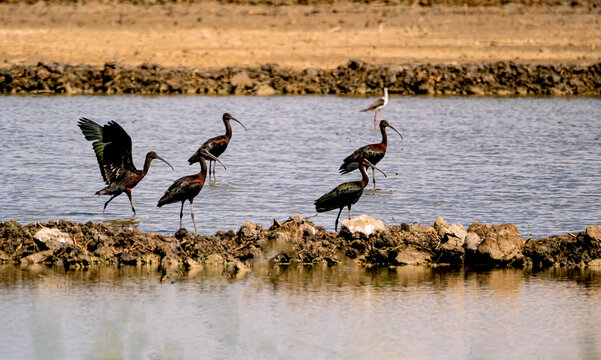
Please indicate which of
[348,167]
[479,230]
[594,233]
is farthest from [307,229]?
[348,167]

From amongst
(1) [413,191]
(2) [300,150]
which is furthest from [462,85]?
(1) [413,191]

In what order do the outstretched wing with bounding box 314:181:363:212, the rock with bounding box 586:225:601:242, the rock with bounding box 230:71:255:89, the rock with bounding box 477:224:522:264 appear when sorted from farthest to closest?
the rock with bounding box 230:71:255:89
the outstretched wing with bounding box 314:181:363:212
the rock with bounding box 586:225:601:242
the rock with bounding box 477:224:522:264

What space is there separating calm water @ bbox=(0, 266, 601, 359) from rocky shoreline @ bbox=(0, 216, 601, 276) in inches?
9.5

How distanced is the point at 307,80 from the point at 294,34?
767 centimetres

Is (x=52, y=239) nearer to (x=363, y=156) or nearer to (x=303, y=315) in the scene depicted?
(x=303, y=315)

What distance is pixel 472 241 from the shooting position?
1118 centimetres

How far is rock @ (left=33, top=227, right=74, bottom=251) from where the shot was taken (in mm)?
10828

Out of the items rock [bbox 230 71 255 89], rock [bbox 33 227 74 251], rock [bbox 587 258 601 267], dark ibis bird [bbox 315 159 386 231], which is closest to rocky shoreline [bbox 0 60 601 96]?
rock [bbox 230 71 255 89]

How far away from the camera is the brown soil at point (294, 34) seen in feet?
116

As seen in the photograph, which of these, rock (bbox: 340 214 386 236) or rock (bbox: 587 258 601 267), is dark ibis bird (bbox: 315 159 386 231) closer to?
rock (bbox: 340 214 386 236)

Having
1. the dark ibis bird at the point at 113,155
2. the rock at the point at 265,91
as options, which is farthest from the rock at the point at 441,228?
the rock at the point at 265,91

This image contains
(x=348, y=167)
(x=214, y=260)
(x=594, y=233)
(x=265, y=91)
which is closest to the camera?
(x=214, y=260)

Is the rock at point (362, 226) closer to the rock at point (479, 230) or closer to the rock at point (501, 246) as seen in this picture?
the rock at point (479, 230)

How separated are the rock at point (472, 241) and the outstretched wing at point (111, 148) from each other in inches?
185
